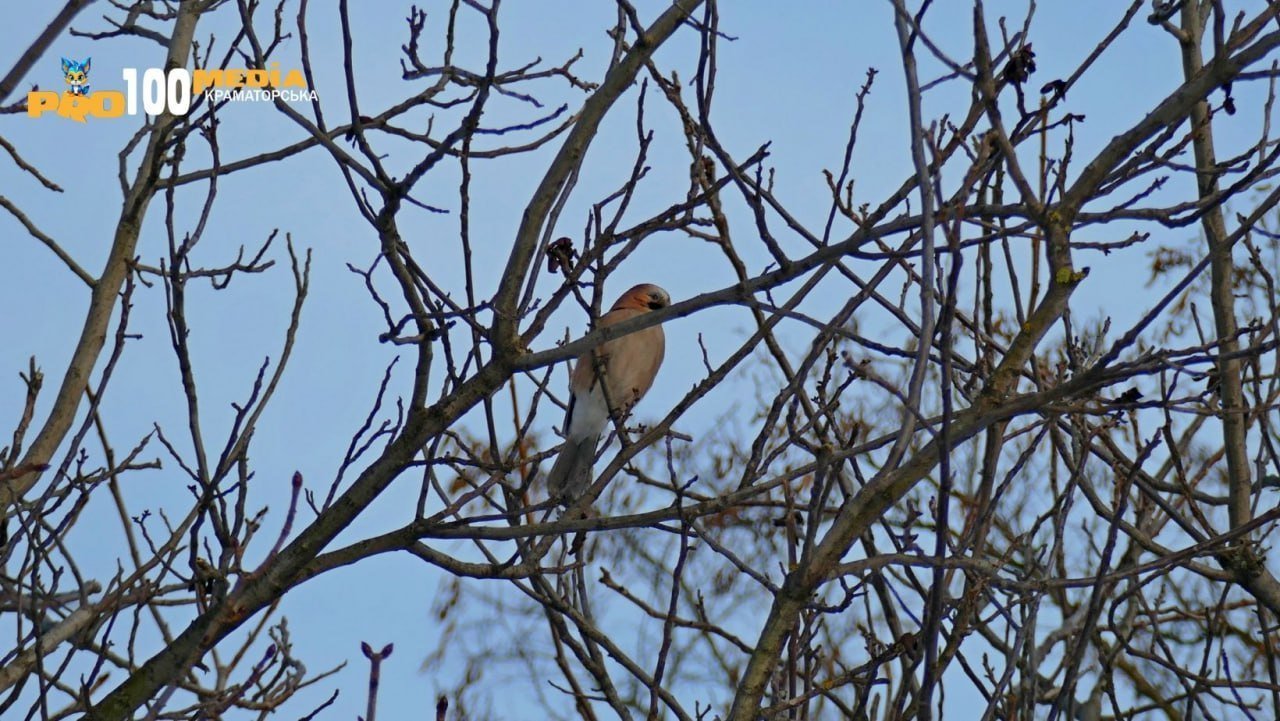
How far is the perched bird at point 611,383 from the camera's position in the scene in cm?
579

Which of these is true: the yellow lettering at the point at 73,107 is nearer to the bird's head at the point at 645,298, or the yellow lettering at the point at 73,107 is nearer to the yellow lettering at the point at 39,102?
the yellow lettering at the point at 39,102

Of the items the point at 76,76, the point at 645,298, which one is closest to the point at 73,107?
the point at 76,76

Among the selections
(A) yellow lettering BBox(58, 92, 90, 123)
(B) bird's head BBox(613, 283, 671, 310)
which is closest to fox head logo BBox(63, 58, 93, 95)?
(A) yellow lettering BBox(58, 92, 90, 123)

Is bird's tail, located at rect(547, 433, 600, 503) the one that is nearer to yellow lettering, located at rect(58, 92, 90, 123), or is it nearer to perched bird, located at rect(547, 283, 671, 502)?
perched bird, located at rect(547, 283, 671, 502)

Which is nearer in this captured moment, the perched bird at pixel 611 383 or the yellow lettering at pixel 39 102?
the yellow lettering at pixel 39 102

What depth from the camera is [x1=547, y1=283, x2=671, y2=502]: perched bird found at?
5.79 metres

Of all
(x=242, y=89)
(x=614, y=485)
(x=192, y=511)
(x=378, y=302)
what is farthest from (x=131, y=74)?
(x=614, y=485)

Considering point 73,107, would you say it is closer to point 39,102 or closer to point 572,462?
point 39,102

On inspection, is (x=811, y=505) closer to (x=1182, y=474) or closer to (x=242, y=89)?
(x=1182, y=474)

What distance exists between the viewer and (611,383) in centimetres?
615

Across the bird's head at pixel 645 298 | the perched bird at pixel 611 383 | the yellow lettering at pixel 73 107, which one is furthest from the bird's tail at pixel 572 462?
the yellow lettering at pixel 73 107

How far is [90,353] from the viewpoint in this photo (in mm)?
4234

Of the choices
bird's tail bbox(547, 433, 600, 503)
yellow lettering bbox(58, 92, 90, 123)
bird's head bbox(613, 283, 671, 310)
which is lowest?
bird's tail bbox(547, 433, 600, 503)

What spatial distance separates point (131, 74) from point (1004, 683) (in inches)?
152
